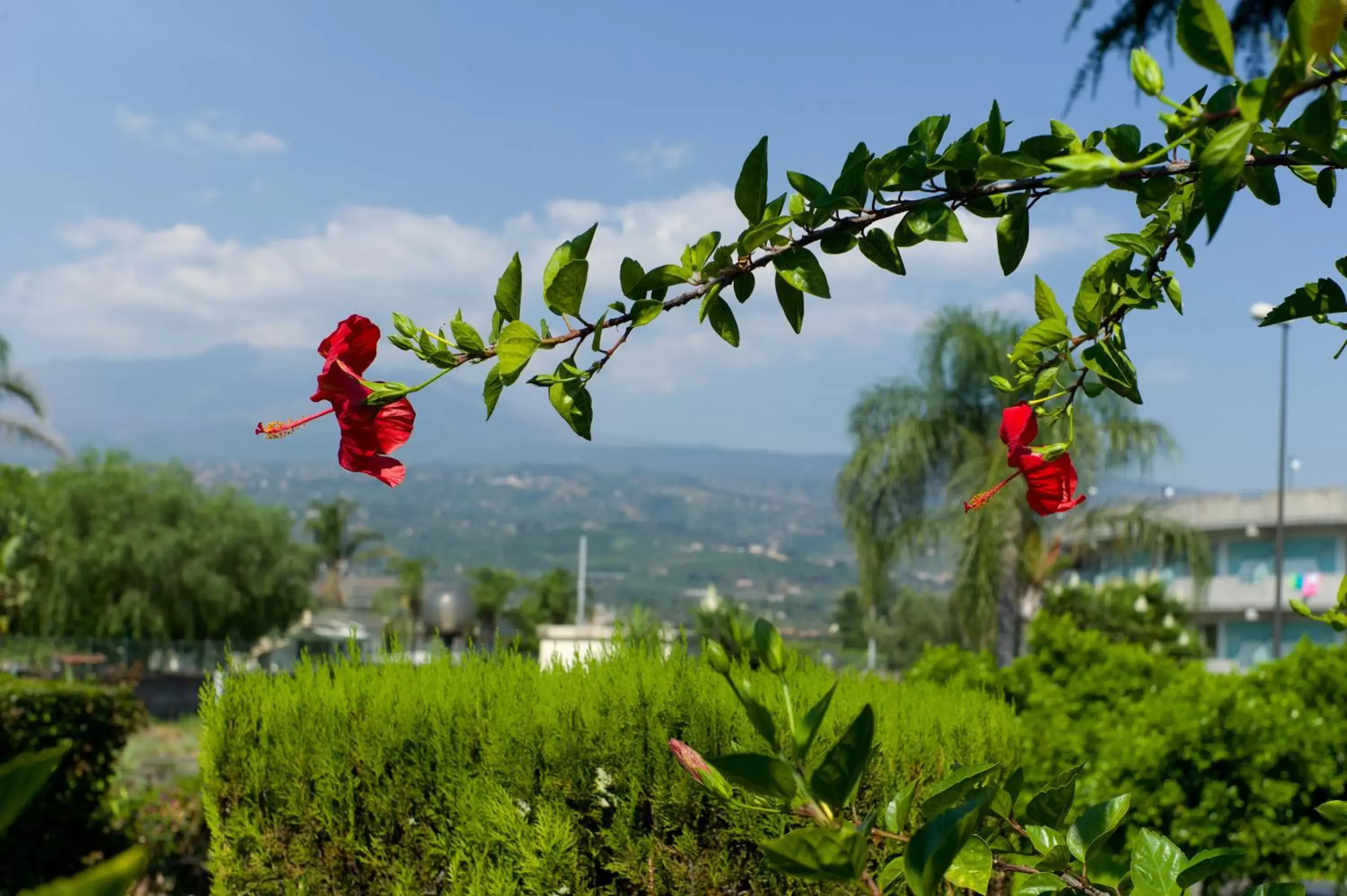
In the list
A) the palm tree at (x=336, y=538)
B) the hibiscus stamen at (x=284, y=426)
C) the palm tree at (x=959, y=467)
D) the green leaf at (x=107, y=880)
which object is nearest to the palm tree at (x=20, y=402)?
the palm tree at (x=959, y=467)

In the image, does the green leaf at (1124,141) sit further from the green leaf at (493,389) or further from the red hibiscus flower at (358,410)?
the red hibiscus flower at (358,410)

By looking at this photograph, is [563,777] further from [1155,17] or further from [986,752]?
[1155,17]

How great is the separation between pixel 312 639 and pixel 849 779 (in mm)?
48474

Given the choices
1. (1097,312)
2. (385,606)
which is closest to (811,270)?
(1097,312)

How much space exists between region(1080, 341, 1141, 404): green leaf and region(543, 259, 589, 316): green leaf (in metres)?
0.68

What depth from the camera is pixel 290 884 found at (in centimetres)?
330

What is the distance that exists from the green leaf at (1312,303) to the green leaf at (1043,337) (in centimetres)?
25

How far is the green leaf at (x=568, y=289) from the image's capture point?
1322 millimetres

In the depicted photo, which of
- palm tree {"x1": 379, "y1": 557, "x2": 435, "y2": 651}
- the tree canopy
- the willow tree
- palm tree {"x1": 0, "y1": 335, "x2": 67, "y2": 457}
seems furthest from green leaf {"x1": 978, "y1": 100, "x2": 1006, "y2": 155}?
palm tree {"x1": 379, "y1": 557, "x2": 435, "y2": 651}

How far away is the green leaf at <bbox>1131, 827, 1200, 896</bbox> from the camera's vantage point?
1183mm

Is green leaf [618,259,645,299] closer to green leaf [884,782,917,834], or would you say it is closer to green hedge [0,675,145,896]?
green leaf [884,782,917,834]

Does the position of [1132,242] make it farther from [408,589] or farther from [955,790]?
[408,589]

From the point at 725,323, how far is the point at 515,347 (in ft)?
0.94

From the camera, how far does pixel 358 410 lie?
1.38 meters
